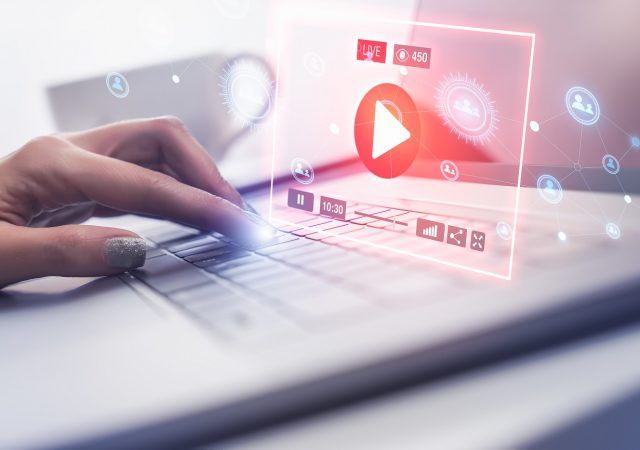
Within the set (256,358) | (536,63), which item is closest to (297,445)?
(256,358)

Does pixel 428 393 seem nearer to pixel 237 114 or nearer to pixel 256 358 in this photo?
pixel 256 358

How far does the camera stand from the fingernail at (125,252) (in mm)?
536

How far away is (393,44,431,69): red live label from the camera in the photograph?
0.48 metres

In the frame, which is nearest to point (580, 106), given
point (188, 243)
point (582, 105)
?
point (582, 105)

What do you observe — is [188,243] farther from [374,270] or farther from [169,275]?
[374,270]

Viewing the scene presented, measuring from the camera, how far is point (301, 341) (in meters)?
0.41

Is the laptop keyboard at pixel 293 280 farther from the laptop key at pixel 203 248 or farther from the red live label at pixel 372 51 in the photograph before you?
the red live label at pixel 372 51

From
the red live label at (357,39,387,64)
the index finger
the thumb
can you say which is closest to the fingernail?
the thumb

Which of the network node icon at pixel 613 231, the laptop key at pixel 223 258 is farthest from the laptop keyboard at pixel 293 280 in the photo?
the network node icon at pixel 613 231

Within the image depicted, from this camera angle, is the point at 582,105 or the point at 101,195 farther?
the point at 101,195

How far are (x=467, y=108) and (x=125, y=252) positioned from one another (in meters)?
0.30

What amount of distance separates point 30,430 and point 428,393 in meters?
0.22

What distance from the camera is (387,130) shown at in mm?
521

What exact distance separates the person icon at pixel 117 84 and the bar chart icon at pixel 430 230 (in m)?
0.37
